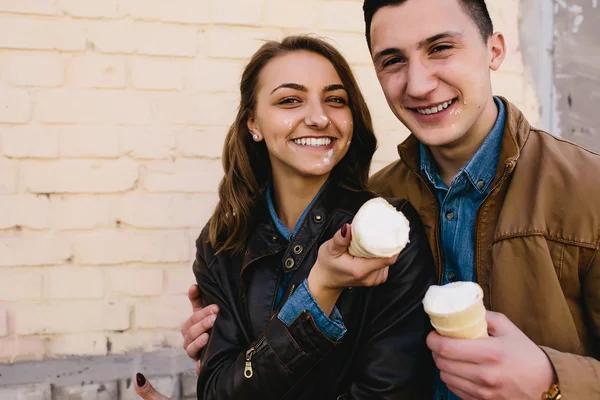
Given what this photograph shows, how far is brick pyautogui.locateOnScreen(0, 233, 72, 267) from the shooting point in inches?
94.3

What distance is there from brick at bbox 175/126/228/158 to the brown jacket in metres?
1.25

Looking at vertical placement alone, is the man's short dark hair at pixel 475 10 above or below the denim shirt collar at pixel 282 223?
above

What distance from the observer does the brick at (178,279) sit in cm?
250

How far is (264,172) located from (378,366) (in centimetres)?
91

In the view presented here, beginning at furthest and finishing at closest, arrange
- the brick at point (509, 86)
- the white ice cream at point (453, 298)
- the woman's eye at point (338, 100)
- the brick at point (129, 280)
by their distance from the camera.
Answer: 1. the brick at point (509, 86)
2. the brick at point (129, 280)
3. the woman's eye at point (338, 100)
4. the white ice cream at point (453, 298)

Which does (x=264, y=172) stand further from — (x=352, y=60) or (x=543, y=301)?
(x=543, y=301)

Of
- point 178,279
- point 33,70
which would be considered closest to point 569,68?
point 178,279

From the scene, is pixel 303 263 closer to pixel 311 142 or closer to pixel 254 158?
pixel 311 142

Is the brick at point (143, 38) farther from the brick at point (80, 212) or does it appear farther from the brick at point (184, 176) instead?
the brick at point (80, 212)

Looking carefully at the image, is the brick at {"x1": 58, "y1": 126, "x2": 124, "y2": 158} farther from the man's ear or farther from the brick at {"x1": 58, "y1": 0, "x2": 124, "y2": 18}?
the man's ear

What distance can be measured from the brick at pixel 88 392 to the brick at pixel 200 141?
1070mm

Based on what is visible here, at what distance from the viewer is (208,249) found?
197cm

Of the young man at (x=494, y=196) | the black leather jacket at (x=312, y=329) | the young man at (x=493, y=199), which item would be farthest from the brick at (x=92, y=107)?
the young man at (x=494, y=196)

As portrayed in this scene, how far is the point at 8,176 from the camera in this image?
7.84ft
